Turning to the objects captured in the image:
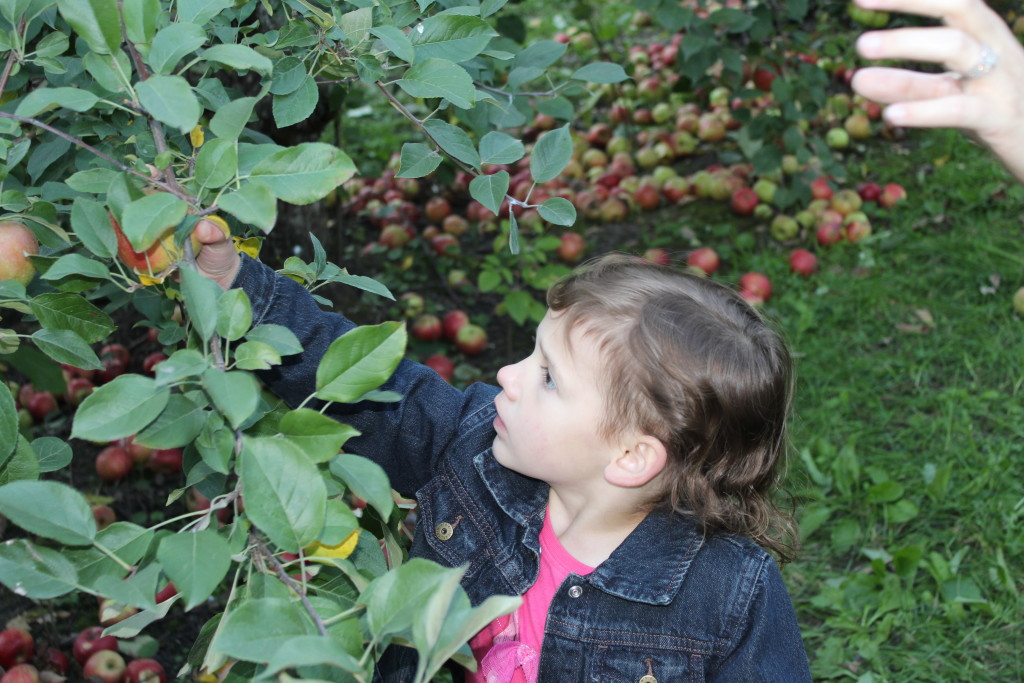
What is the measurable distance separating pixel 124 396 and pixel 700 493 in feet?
2.49

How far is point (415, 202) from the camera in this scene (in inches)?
155

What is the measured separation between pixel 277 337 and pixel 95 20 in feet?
0.93

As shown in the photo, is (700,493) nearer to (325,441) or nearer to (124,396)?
(325,441)

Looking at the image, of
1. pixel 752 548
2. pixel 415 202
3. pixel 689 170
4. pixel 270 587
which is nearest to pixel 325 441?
pixel 270 587

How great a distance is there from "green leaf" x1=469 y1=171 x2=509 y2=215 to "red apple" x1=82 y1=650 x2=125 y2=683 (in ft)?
4.36

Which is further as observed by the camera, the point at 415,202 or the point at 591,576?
the point at 415,202

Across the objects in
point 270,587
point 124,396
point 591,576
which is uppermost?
point 124,396

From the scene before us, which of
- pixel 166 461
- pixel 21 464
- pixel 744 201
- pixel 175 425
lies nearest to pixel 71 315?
pixel 21 464

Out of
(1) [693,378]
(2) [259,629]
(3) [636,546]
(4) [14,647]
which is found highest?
(2) [259,629]

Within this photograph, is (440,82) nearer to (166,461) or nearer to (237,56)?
(237,56)

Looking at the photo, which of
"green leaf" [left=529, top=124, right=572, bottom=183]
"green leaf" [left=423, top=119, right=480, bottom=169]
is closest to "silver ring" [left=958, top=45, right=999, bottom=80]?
"green leaf" [left=529, top=124, right=572, bottom=183]

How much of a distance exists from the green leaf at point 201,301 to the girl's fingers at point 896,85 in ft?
1.74

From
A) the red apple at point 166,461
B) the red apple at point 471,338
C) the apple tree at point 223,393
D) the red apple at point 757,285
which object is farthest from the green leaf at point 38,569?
the red apple at point 757,285

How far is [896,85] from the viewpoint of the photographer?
0.78m
